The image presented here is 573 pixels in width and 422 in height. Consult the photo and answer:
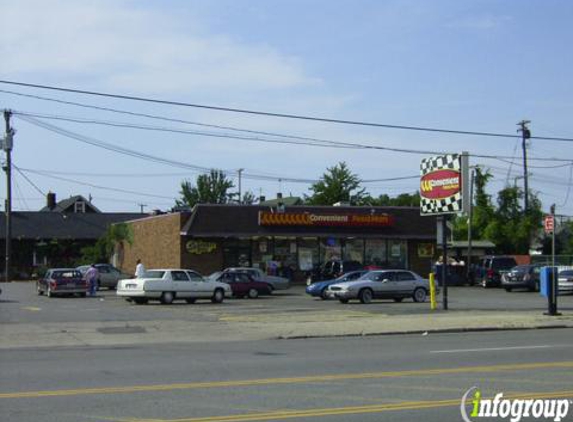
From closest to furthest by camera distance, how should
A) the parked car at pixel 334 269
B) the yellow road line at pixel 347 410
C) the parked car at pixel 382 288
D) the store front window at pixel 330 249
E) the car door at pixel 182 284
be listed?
1. the yellow road line at pixel 347 410
2. the car door at pixel 182 284
3. the parked car at pixel 382 288
4. the parked car at pixel 334 269
5. the store front window at pixel 330 249

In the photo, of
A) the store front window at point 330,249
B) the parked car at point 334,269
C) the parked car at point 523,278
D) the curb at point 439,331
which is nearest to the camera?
the curb at point 439,331

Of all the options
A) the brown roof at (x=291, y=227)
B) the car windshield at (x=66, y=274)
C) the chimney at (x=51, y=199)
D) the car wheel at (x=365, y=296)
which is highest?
the chimney at (x=51, y=199)

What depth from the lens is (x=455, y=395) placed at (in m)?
10.2

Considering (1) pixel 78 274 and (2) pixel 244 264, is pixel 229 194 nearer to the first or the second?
(2) pixel 244 264

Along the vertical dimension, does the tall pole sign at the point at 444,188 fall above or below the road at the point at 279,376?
above

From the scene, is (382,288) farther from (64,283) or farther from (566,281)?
(64,283)

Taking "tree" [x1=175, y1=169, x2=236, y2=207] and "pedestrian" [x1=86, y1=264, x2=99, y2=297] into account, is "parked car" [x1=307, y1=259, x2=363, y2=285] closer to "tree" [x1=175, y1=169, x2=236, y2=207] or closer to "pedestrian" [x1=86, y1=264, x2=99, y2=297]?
"pedestrian" [x1=86, y1=264, x2=99, y2=297]

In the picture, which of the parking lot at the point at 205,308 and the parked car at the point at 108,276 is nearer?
the parking lot at the point at 205,308

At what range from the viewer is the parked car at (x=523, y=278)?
43250 millimetres

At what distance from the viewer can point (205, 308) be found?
29234 mm

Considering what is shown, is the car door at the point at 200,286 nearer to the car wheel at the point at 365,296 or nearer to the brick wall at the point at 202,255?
the car wheel at the point at 365,296

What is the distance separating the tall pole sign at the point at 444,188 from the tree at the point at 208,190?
69.4m

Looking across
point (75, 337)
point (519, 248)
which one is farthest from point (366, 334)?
point (519, 248)

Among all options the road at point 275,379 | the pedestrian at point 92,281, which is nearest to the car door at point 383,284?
the pedestrian at point 92,281
